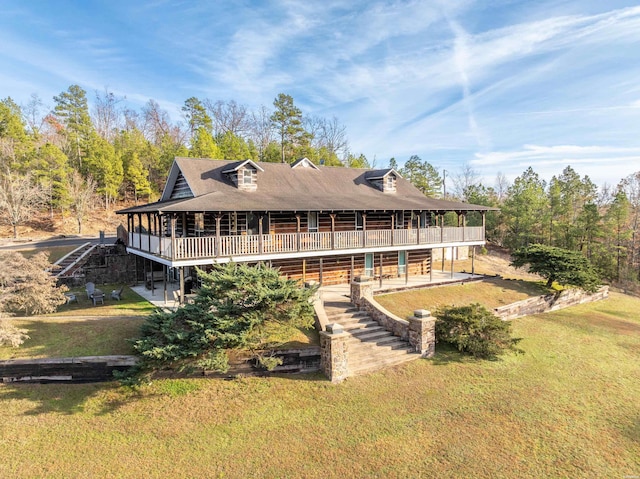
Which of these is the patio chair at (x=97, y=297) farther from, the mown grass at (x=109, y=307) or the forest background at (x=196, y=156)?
the forest background at (x=196, y=156)

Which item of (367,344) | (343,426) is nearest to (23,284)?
(343,426)

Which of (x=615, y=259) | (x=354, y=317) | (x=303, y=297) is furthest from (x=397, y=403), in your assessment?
(x=615, y=259)

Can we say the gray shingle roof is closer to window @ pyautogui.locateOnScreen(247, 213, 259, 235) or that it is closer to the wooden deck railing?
window @ pyautogui.locateOnScreen(247, 213, 259, 235)

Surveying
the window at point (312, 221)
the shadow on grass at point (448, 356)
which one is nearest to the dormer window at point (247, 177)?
the window at point (312, 221)

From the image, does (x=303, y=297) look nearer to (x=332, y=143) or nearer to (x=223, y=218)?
(x=223, y=218)

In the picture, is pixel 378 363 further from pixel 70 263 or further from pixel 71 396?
pixel 70 263

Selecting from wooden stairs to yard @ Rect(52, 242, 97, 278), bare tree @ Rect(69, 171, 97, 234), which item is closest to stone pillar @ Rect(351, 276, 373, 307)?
wooden stairs to yard @ Rect(52, 242, 97, 278)
